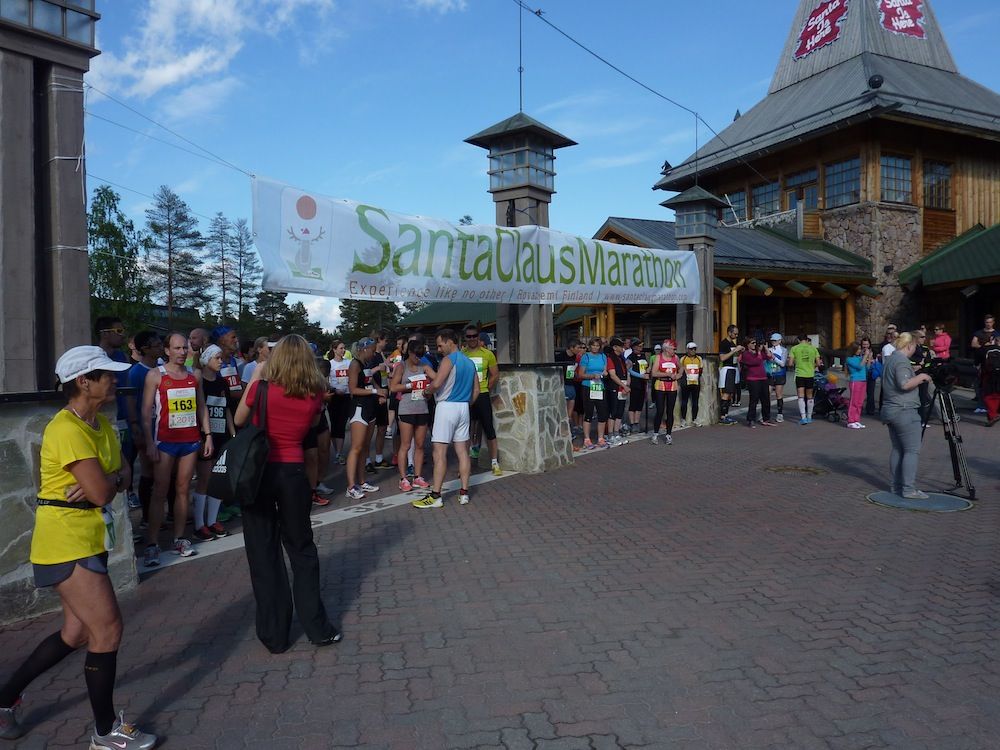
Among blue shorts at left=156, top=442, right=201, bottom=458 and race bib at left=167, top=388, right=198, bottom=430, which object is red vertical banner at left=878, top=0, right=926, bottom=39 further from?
blue shorts at left=156, top=442, right=201, bottom=458

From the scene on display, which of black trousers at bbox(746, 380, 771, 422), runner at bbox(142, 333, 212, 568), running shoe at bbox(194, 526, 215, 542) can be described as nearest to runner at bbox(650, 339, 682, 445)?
black trousers at bbox(746, 380, 771, 422)

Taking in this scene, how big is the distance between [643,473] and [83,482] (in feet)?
24.0

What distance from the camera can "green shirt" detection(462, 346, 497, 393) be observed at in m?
8.80

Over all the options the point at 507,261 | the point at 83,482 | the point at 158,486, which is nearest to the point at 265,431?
the point at 83,482

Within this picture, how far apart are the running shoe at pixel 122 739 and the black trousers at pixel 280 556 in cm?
98

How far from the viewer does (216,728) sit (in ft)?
10.7

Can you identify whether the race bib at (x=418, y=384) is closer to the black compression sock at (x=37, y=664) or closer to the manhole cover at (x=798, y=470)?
the manhole cover at (x=798, y=470)

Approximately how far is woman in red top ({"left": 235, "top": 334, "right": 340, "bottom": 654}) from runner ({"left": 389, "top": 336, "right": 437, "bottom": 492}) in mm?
4033

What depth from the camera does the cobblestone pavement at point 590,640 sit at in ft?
10.7

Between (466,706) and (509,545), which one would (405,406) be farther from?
(466,706)

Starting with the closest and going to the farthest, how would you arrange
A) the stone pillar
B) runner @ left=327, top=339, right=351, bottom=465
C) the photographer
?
the stone pillar → the photographer → runner @ left=327, top=339, right=351, bottom=465

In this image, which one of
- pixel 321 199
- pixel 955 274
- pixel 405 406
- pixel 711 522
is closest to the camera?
pixel 711 522

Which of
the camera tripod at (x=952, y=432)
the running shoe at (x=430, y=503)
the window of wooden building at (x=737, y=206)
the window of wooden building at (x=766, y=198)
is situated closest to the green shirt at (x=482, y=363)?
the running shoe at (x=430, y=503)

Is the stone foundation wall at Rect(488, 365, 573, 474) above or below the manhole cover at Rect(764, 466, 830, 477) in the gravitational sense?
above
